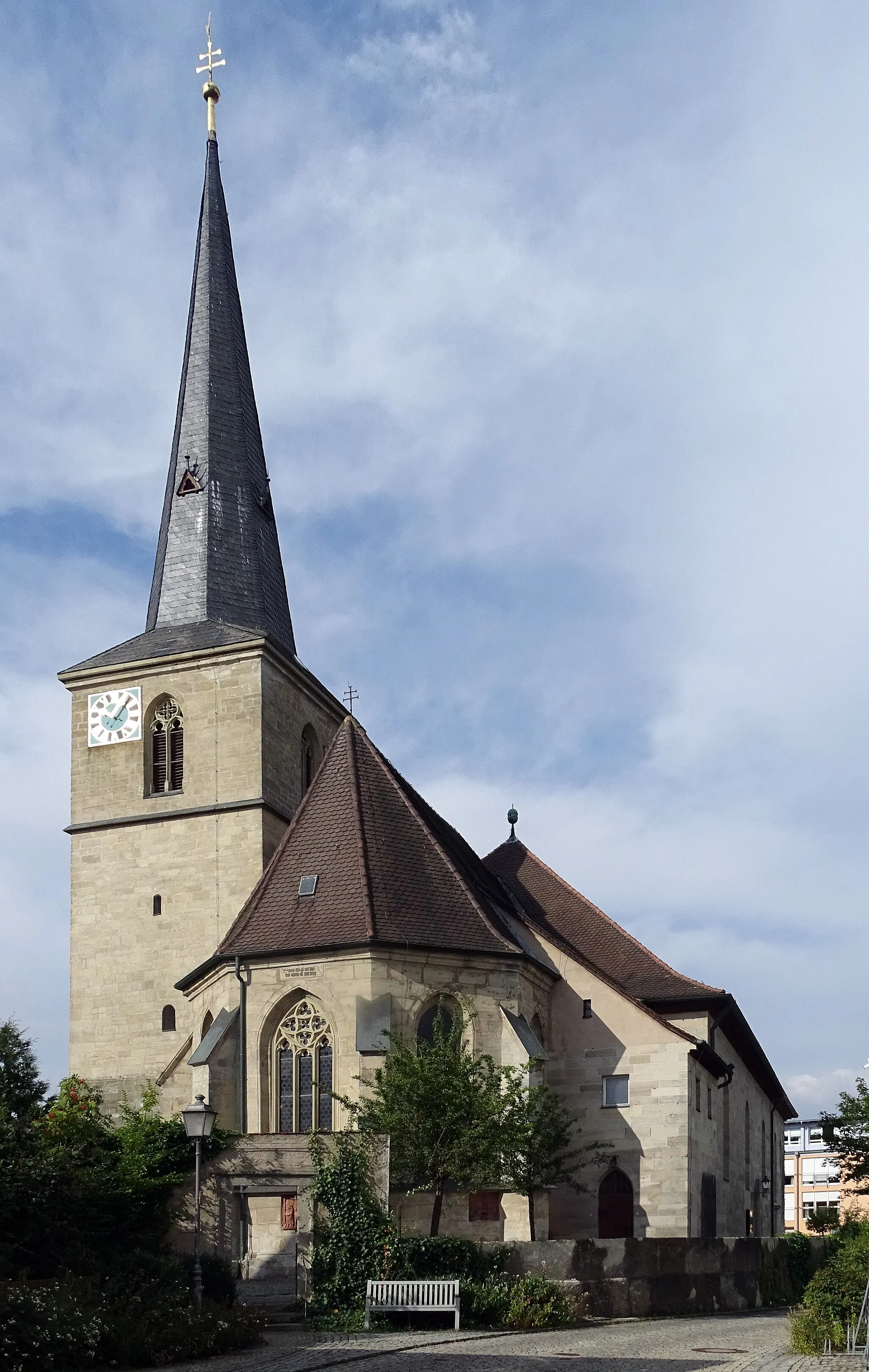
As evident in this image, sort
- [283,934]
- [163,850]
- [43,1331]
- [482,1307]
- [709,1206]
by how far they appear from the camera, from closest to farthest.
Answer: [43,1331] → [482,1307] → [283,934] → [709,1206] → [163,850]

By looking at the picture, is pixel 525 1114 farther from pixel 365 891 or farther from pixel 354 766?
pixel 354 766

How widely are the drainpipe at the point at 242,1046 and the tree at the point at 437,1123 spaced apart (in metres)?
3.30

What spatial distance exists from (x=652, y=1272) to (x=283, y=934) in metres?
7.91

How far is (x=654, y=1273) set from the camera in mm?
22359

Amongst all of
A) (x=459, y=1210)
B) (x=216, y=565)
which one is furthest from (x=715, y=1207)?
Answer: (x=216, y=565)

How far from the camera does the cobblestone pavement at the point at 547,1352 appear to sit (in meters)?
14.7

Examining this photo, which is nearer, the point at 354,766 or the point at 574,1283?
the point at 574,1283

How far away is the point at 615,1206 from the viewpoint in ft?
96.4

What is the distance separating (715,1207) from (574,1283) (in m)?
13.0

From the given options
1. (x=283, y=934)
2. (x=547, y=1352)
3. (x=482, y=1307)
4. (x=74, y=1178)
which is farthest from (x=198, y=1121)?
(x=283, y=934)

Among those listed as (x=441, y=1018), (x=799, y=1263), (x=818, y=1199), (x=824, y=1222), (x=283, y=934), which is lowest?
(x=818, y=1199)

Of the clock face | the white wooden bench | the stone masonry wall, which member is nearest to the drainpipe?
the white wooden bench

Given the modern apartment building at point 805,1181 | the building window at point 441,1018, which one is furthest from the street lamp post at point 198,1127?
the modern apartment building at point 805,1181

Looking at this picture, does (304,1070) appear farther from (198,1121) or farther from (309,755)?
(309,755)
